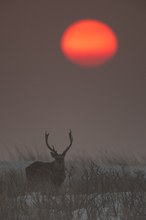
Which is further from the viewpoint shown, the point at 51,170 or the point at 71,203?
the point at 51,170

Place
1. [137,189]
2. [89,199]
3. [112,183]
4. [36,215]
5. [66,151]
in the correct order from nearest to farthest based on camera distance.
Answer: [36,215] → [89,199] → [137,189] → [112,183] → [66,151]

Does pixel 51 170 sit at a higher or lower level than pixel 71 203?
higher

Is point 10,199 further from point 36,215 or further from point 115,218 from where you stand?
point 115,218

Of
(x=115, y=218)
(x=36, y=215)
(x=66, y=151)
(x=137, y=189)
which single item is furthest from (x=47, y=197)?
(x=66, y=151)

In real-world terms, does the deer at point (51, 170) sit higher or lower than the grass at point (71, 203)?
higher

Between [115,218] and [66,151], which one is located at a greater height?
[66,151]

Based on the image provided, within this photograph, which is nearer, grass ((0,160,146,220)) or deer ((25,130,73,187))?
grass ((0,160,146,220))

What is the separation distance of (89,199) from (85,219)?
385 millimetres

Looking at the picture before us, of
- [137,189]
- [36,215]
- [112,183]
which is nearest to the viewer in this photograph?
[36,215]

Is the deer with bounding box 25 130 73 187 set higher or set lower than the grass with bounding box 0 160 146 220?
higher

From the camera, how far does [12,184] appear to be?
12.6m

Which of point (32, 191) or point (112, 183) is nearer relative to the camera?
point (32, 191)

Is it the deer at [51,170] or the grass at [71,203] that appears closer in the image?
the grass at [71,203]

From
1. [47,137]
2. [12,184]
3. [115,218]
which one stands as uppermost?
[47,137]
